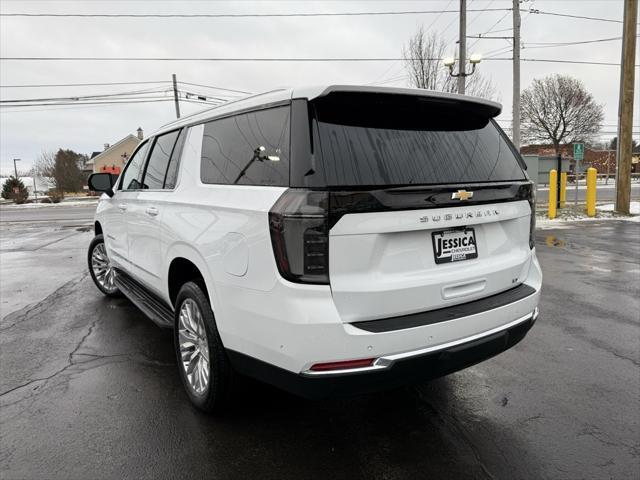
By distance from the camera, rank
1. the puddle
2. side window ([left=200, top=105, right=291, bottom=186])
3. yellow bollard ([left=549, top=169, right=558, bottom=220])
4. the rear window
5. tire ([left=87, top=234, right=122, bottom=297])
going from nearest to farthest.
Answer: the rear window → side window ([left=200, top=105, right=291, bottom=186]) → tire ([left=87, top=234, right=122, bottom=297]) → the puddle → yellow bollard ([left=549, top=169, right=558, bottom=220])

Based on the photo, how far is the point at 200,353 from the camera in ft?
9.77

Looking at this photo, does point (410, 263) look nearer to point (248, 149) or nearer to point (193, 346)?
point (248, 149)

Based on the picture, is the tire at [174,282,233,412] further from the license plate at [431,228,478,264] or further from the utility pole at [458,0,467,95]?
the utility pole at [458,0,467,95]

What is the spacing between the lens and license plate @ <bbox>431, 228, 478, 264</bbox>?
2.44 metres

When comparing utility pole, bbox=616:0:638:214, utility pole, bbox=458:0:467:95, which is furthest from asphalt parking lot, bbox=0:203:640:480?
utility pole, bbox=458:0:467:95

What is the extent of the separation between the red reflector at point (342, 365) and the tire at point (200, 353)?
0.75 meters

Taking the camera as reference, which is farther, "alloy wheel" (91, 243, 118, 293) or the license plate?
"alloy wheel" (91, 243, 118, 293)

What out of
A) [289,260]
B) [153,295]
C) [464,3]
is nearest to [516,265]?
[289,260]

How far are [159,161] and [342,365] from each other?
251cm

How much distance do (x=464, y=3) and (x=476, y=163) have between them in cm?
1746

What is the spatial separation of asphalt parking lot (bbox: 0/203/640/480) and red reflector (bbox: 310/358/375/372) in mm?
635

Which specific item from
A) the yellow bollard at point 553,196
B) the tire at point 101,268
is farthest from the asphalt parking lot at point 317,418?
the yellow bollard at point 553,196

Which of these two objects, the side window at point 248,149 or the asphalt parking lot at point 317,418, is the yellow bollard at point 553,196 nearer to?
the asphalt parking lot at point 317,418

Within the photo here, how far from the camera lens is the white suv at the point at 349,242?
215 cm
